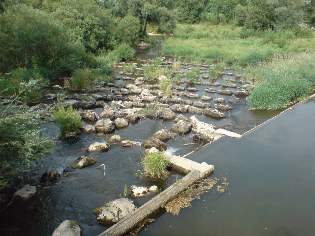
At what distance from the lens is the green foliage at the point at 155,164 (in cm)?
1223

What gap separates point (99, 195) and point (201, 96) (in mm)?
11766

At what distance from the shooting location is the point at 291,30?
41.2m

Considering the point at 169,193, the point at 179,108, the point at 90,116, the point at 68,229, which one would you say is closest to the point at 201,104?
the point at 179,108

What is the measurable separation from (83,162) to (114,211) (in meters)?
3.49

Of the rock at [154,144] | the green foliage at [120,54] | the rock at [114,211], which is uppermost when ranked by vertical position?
the rock at [114,211]

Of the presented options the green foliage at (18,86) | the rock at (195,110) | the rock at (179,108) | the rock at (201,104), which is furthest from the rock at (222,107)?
the green foliage at (18,86)

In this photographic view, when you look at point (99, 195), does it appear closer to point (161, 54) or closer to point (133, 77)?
point (133, 77)

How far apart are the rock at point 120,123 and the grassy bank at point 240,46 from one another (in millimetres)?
15231

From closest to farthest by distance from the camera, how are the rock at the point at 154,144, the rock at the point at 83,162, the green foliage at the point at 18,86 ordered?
the rock at the point at 83,162, the rock at the point at 154,144, the green foliage at the point at 18,86

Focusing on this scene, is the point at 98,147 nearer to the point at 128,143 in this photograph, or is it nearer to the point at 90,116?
the point at 128,143

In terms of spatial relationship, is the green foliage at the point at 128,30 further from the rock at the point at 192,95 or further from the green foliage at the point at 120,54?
the rock at the point at 192,95

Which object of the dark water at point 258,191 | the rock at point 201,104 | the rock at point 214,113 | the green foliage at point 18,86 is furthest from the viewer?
the rock at point 201,104

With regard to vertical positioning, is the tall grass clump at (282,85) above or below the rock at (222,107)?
above

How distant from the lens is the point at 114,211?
405 inches
